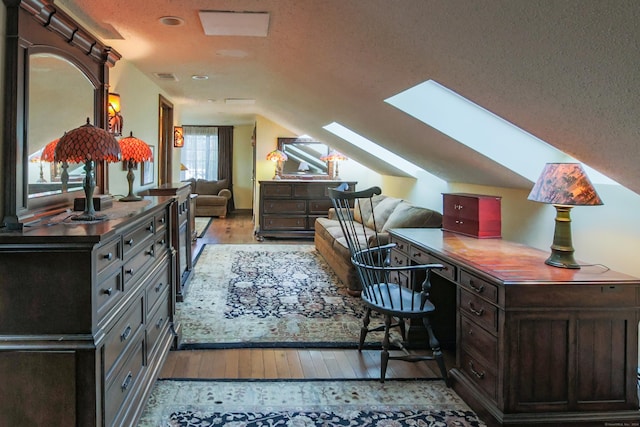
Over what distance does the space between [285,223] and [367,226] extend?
2.05 metres

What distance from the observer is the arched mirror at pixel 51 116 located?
6.11ft

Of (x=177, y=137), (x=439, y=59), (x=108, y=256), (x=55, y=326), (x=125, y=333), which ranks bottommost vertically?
(x=125, y=333)

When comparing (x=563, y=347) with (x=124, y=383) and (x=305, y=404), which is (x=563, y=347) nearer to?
(x=305, y=404)

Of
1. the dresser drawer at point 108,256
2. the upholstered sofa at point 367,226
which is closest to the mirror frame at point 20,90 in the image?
the dresser drawer at point 108,256

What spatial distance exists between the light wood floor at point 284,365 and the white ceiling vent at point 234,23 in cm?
206

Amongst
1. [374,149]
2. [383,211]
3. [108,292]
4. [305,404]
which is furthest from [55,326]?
[374,149]

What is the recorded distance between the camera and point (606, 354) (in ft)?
6.32

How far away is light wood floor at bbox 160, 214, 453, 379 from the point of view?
8.38 feet

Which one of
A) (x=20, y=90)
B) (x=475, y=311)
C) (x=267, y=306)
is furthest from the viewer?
(x=267, y=306)

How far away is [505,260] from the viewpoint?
2.27 metres

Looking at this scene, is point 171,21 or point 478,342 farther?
point 171,21

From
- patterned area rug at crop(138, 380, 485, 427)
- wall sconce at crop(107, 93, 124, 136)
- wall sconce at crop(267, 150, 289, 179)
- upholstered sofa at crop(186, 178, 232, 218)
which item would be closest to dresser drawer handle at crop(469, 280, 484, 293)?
patterned area rug at crop(138, 380, 485, 427)

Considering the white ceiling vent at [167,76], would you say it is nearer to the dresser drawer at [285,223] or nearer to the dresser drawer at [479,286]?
the dresser drawer at [285,223]

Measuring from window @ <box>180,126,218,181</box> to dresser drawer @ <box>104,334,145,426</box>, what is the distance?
369 inches
